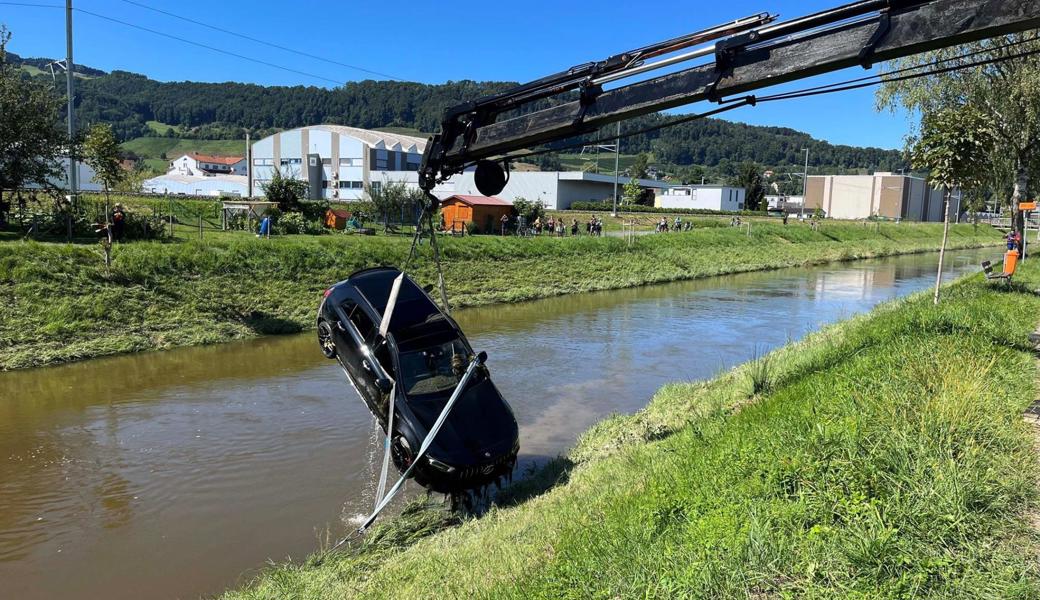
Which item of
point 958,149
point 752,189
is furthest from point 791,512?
point 752,189

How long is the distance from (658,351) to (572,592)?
1504 cm

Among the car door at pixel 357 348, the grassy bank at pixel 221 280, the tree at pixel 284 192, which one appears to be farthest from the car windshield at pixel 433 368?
the tree at pixel 284 192

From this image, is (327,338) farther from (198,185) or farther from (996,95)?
(198,185)

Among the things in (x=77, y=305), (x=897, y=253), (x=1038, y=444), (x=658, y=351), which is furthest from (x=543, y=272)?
(x=897, y=253)

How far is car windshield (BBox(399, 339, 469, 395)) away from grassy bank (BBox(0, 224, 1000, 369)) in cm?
1144

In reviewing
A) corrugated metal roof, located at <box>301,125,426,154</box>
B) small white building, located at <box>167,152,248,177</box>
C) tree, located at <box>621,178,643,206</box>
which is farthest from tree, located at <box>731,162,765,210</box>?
small white building, located at <box>167,152,248,177</box>

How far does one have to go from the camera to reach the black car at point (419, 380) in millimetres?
8914

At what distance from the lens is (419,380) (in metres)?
9.77

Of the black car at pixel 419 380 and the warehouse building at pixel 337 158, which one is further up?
the warehouse building at pixel 337 158

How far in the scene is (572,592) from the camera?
469 cm

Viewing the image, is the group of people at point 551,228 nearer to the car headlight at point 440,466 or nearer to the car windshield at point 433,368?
the car windshield at point 433,368

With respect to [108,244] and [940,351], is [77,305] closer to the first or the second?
[108,244]

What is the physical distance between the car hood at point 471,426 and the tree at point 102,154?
25378 mm

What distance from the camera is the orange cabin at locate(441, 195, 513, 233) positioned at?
141 feet
